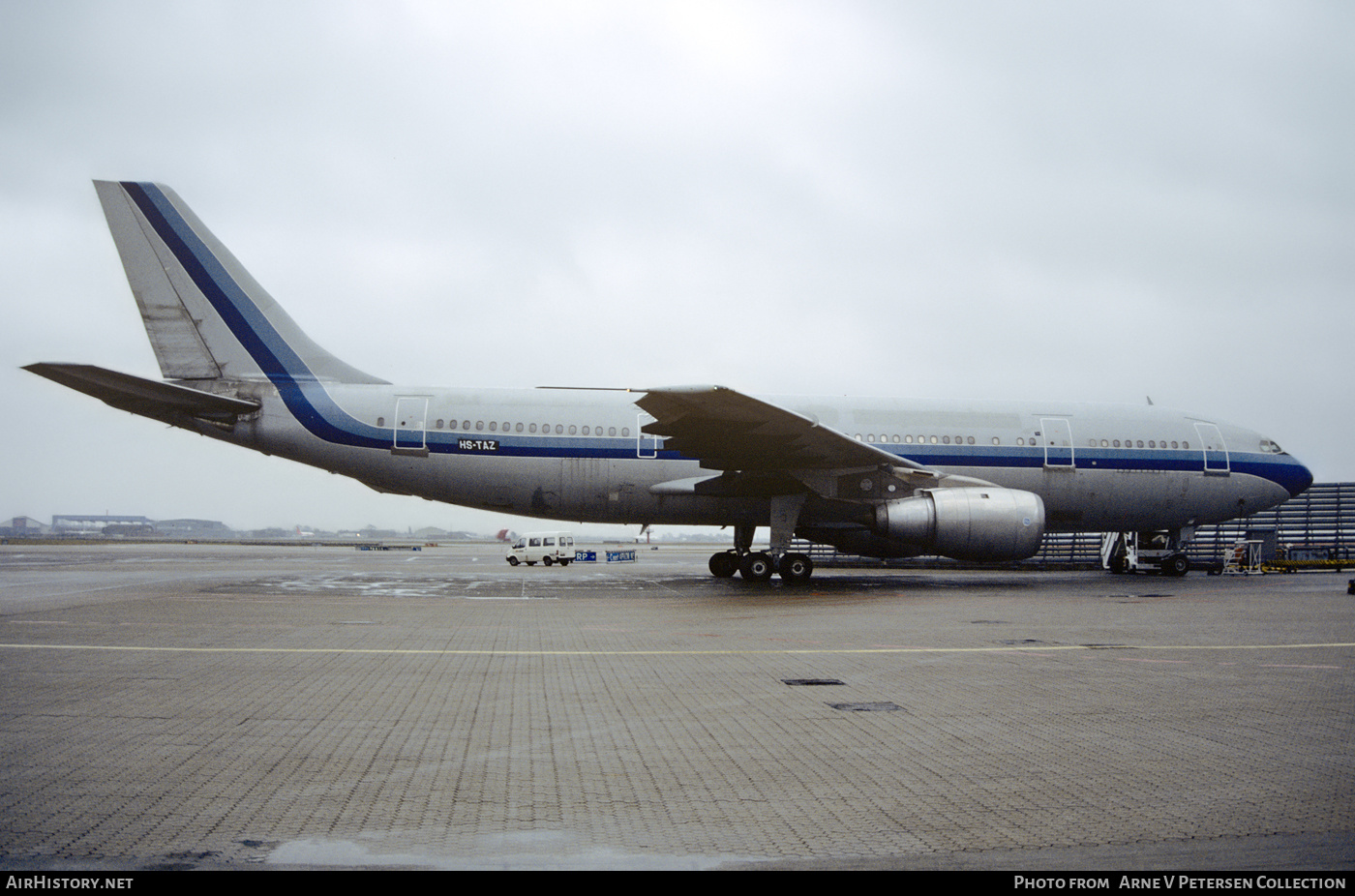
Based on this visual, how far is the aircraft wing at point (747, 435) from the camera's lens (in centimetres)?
1402

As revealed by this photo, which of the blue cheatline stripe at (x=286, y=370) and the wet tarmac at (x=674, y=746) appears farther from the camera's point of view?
the blue cheatline stripe at (x=286, y=370)

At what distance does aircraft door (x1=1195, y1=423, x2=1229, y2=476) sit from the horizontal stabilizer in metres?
21.8

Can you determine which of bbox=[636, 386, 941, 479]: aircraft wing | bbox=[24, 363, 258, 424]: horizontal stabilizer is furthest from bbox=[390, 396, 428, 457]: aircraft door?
bbox=[636, 386, 941, 479]: aircraft wing

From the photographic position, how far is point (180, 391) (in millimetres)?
15430

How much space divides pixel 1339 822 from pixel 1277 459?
2113 centimetres

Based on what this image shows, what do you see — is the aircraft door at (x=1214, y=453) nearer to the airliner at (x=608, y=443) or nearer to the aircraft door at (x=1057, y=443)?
the airliner at (x=608, y=443)

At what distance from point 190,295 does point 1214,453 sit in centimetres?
2372

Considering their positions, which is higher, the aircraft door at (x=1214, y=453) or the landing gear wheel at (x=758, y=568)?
the aircraft door at (x=1214, y=453)

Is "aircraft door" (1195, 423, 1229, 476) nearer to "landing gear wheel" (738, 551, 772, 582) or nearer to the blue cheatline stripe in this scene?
the blue cheatline stripe

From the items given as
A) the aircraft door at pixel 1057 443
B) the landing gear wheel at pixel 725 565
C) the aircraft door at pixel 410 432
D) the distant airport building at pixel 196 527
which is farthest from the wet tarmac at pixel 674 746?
the distant airport building at pixel 196 527

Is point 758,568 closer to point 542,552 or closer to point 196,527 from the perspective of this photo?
point 542,552

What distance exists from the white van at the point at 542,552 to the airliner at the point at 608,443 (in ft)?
40.2

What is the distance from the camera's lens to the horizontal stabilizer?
1424 centimetres
